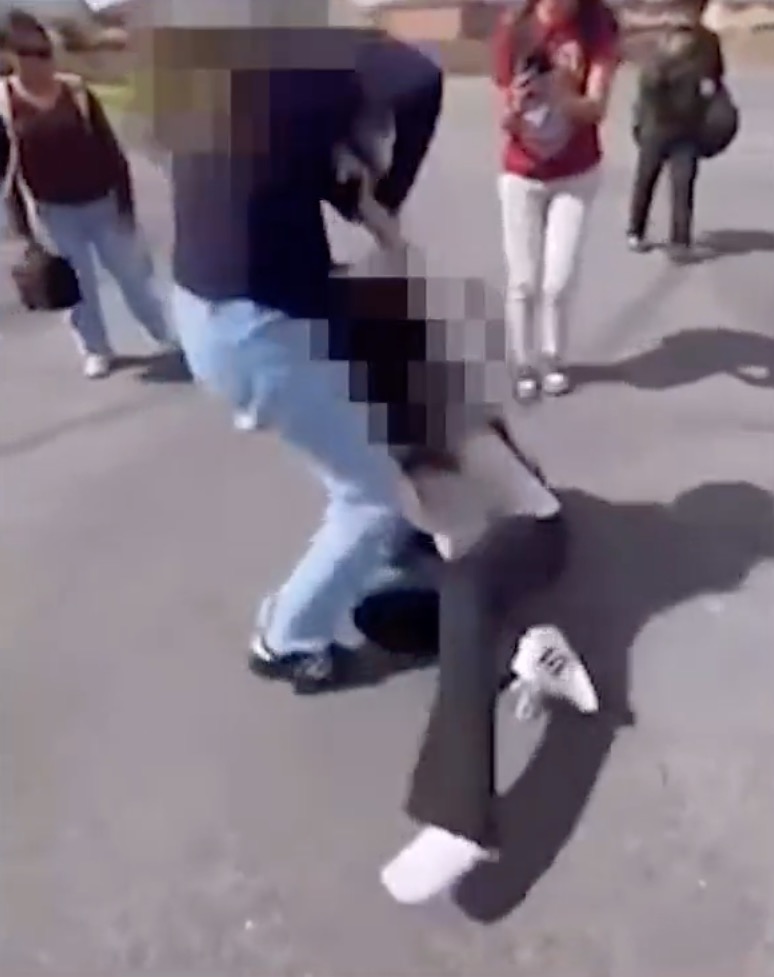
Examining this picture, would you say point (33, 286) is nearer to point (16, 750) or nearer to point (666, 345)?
point (16, 750)

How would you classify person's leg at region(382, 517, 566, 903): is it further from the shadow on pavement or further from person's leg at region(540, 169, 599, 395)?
the shadow on pavement

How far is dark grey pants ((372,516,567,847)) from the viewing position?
83 centimetres

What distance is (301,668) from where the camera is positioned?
3.12 feet

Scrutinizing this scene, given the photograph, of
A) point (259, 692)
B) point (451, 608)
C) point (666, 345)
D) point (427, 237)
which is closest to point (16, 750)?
point (259, 692)

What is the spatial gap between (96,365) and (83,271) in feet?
0.57

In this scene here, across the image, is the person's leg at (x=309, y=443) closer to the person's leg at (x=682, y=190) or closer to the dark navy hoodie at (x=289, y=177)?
the dark navy hoodie at (x=289, y=177)

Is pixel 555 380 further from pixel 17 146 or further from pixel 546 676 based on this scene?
pixel 17 146

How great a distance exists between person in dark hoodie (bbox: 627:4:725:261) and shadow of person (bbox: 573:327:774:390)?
9 centimetres

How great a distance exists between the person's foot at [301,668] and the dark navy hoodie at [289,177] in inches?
10.5

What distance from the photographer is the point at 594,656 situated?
98 cm

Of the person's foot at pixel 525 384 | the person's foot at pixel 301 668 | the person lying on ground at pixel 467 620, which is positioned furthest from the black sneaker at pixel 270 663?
the person's foot at pixel 525 384

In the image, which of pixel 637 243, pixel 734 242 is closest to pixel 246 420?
pixel 637 243

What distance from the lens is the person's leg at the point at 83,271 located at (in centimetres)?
92

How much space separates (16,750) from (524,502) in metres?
0.34
